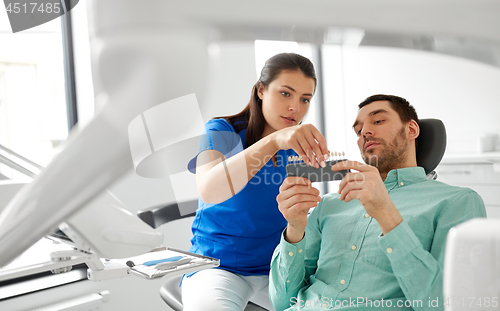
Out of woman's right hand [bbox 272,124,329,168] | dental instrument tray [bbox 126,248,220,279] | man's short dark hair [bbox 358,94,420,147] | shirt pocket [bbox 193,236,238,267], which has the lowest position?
shirt pocket [bbox 193,236,238,267]

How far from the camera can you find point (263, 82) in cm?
39

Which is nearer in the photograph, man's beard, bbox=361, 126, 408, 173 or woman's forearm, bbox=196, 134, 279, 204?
woman's forearm, bbox=196, 134, 279, 204

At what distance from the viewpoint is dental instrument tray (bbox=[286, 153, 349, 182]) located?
0.52 metres

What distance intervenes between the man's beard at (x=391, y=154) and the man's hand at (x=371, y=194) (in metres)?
0.26

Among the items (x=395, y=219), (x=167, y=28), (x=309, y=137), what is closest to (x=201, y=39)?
(x=167, y=28)

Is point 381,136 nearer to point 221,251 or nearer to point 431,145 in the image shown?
point 431,145

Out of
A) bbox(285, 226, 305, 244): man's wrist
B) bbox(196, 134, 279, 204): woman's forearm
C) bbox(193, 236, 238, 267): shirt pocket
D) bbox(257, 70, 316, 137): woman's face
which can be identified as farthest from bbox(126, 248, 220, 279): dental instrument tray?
bbox(193, 236, 238, 267): shirt pocket

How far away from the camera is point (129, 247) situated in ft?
0.65

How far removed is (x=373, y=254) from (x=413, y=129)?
0.35 metres

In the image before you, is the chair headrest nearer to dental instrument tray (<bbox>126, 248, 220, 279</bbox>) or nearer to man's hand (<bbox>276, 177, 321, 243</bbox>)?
man's hand (<bbox>276, 177, 321, 243</bbox>)

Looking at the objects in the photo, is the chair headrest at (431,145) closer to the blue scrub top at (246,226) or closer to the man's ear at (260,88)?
the blue scrub top at (246,226)

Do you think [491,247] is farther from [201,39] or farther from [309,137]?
[309,137]

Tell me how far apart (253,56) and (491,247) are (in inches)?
5.2

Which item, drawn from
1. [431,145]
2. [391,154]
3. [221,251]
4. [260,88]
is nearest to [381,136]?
[391,154]
